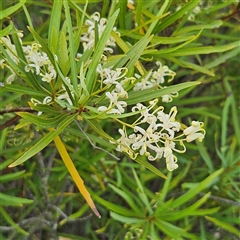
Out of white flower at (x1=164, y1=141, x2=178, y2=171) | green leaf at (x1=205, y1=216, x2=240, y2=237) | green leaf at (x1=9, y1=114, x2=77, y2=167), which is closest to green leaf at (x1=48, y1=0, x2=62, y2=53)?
green leaf at (x1=9, y1=114, x2=77, y2=167)

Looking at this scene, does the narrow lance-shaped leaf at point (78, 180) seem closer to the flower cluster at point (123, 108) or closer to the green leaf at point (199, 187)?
the flower cluster at point (123, 108)

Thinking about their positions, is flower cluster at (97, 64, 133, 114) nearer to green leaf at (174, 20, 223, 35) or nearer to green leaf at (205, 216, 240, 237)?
green leaf at (174, 20, 223, 35)

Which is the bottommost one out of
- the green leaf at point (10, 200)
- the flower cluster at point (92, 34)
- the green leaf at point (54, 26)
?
the green leaf at point (10, 200)

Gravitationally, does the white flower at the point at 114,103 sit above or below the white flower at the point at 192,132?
above

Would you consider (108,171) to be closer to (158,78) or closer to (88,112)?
(158,78)

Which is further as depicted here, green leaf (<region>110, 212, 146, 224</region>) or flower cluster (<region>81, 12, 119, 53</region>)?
green leaf (<region>110, 212, 146, 224</region>)

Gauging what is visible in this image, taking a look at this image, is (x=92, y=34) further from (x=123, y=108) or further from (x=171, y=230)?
(x=171, y=230)

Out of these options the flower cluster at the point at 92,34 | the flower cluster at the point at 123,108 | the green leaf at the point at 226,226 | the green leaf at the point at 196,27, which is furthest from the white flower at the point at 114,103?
the green leaf at the point at 226,226

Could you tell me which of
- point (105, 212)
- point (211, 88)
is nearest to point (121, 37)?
point (105, 212)

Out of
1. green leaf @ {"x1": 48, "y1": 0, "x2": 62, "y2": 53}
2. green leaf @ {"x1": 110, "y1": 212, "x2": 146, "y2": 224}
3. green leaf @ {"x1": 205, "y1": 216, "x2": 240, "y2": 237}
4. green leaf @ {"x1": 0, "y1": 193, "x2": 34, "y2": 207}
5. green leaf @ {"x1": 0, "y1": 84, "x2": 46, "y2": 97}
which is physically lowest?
green leaf @ {"x1": 205, "y1": 216, "x2": 240, "y2": 237}
